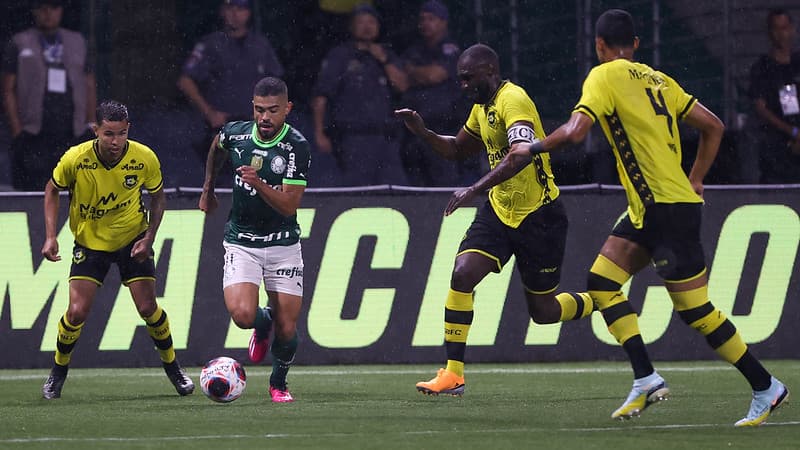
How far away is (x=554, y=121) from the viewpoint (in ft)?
49.2

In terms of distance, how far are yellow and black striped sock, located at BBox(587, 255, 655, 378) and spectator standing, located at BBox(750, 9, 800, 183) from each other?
6.69 metres

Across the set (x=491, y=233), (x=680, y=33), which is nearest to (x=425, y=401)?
(x=491, y=233)

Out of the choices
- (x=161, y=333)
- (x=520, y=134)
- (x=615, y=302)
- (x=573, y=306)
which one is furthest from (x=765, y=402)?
(x=161, y=333)

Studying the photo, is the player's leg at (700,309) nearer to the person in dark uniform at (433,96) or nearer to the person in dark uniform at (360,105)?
the person in dark uniform at (433,96)

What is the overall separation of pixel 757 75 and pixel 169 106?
19.7 feet

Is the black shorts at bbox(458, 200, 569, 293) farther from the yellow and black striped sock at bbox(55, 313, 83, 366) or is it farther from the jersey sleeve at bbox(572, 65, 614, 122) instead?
the yellow and black striped sock at bbox(55, 313, 83, 366)

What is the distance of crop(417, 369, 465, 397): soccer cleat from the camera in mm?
9648

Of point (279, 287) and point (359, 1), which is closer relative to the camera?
point (279, 287)

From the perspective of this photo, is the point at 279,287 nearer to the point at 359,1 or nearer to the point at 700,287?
the point at 700,287

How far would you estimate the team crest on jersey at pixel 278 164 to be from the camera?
9.50m

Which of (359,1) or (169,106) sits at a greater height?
(359,1)

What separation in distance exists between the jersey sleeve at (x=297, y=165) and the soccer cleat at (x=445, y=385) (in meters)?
1.57

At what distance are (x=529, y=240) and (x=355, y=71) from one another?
5.42 m

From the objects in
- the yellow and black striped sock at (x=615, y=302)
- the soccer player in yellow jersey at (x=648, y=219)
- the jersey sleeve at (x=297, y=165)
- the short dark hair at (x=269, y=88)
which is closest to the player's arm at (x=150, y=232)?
the jersey sleeve at (x=297, y=165)
